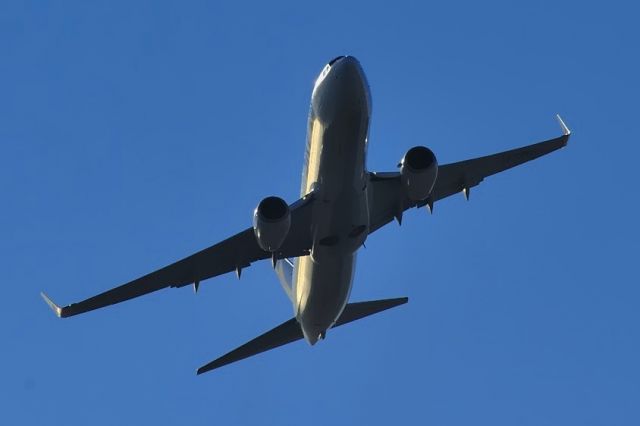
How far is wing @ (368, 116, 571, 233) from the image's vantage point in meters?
32.8

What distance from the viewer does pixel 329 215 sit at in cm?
2994

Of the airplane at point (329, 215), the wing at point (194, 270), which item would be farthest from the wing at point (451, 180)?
the wing at point (194, 270)

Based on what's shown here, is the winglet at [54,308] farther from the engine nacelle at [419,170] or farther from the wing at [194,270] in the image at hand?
the engine nacelle at [419,170]

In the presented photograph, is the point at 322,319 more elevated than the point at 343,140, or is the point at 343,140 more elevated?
the point at 343,140

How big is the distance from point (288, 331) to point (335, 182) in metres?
8.46

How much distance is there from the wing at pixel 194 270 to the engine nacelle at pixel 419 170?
4.60 m

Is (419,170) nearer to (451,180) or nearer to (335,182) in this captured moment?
(335,182)

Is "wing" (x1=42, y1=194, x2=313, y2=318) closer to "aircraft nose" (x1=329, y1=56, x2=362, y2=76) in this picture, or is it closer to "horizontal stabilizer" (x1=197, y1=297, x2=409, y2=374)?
"horizontal stabilizer" (x1=197, y1=297, x2=409, y2=374)

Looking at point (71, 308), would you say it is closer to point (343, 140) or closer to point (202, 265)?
point (202, 265)

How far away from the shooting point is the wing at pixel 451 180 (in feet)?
107

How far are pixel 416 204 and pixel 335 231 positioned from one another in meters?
4.14

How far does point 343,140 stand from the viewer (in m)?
28.4

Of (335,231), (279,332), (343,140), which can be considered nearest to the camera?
(343,140)

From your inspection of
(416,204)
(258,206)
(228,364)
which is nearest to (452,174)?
(416,204)
